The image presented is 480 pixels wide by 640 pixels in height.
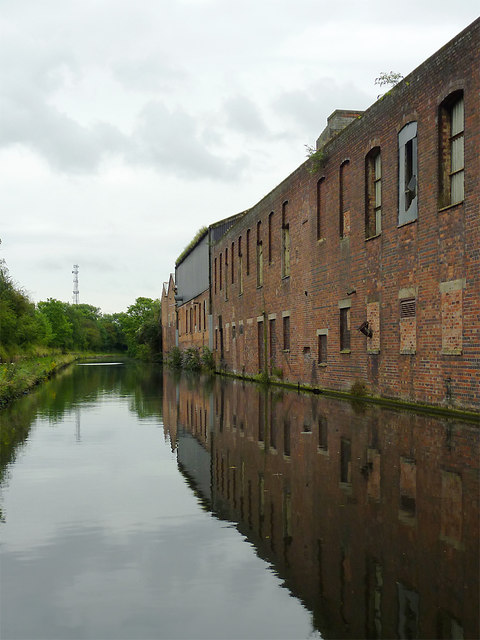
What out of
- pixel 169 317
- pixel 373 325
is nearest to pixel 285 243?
pixel 373 325

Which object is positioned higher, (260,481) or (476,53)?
(476,53)

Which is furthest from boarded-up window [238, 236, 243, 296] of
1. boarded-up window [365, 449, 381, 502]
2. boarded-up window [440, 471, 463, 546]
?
boarded-up window [440, 471, 463, 546]

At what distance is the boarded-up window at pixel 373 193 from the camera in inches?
728

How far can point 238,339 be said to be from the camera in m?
35.0

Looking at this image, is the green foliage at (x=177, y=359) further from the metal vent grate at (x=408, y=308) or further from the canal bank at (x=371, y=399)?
the metal vent grate at (x=408, y=308)

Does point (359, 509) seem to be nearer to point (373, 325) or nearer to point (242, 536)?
point (242, 536)

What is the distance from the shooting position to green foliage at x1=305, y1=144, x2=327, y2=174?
2214 cm

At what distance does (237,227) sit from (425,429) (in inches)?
1020

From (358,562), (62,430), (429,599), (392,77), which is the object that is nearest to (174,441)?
(62,430)

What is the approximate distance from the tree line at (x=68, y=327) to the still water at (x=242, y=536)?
2553cm

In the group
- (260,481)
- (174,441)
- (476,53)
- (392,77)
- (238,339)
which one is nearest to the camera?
(260,481)

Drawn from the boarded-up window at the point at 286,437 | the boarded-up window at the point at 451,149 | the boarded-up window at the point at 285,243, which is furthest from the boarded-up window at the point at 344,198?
the boarded-up window at the point at 286,437

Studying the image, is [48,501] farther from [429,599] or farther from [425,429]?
[425,429]

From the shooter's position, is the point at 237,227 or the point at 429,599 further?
the point at 237,227
